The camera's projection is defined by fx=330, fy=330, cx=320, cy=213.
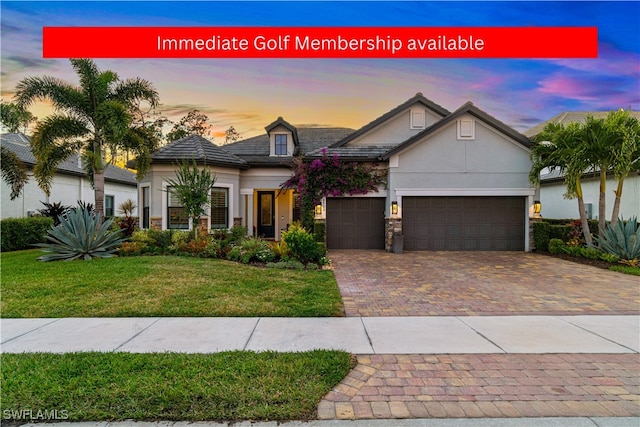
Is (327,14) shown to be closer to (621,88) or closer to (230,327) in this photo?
(230,327)

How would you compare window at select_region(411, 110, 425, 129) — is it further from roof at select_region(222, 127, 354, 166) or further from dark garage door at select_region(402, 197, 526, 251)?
roof at select_region(222, 127, 354, 166)

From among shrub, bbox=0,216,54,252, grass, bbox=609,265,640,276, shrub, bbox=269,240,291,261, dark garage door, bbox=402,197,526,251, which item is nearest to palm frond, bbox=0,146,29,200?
shrub, bbox=0,216,54,252

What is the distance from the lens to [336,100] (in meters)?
15.2

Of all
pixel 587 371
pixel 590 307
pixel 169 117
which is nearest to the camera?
pixel 587 371

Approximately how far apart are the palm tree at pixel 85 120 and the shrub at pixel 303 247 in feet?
24.0

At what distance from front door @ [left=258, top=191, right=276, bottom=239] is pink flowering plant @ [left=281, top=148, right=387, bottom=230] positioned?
152 inches

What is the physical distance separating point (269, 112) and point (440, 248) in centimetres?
1162

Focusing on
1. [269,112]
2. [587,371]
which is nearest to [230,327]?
[587,371]

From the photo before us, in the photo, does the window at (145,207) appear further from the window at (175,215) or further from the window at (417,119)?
the window at (417,119)

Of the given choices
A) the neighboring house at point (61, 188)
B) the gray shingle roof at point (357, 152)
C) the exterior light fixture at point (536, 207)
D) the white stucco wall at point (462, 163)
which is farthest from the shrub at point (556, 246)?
the neighboring house at point (61, 188)

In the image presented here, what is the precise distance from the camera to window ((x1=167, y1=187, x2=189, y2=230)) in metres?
14.1

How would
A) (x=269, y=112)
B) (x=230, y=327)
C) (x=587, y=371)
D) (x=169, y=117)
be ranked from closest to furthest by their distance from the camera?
(x=587, y=371) < (x=230, y=327) < (x=269, y=112) < (x=169, y=117)

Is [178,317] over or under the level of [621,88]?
under

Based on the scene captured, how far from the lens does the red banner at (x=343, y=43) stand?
18.7ft
